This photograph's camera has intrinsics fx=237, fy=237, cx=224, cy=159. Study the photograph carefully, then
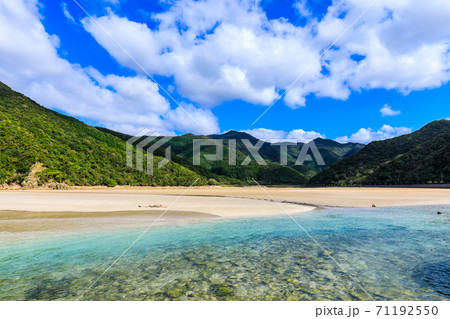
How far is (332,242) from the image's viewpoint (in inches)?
421

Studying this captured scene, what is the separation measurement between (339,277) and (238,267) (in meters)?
2.93

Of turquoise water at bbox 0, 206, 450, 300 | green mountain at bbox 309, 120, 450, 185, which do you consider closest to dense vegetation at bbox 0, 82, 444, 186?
green mountain at bbox 309, 120, 450, 185

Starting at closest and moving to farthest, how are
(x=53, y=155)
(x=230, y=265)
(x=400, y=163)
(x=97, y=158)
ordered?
(x=230, y=265) < (x=53, y=155) < (x=97, y=158) < (x=400, y=163)

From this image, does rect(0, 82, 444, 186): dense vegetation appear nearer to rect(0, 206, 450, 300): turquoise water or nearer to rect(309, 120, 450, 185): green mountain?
rect(309, 120, 450, 185): green mountain

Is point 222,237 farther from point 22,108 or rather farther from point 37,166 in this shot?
point 22,108

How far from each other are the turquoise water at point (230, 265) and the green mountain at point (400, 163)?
75.7m

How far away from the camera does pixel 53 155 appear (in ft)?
191

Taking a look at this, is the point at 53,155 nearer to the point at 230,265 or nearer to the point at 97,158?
the point at 97,158

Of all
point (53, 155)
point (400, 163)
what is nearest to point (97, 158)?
point (53, 155)

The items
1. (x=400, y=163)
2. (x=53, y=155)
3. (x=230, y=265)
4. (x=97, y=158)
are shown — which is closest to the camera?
(x=230, y=265)

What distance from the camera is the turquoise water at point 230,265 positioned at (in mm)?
5724

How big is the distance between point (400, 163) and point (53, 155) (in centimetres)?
10555
